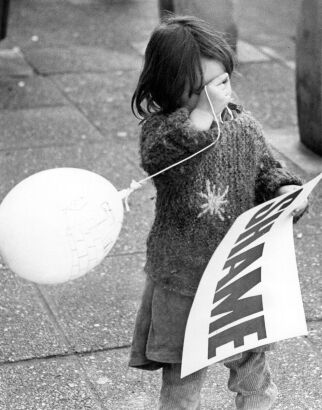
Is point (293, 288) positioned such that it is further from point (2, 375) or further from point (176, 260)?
point (2, 375)

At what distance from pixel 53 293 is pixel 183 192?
164cm

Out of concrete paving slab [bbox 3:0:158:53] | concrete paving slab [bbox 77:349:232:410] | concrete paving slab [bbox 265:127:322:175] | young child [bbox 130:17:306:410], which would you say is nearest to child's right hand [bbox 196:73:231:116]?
young child [bbox 130:17:306:410]

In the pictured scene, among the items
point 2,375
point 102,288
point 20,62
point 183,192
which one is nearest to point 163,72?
point 183,192

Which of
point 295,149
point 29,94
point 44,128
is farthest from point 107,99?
point 295,149

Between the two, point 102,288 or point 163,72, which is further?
point 102,288

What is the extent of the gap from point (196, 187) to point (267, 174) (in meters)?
0.29

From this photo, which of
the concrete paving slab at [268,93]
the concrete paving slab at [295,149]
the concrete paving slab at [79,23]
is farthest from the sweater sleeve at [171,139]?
the concrete paving slab at [79,23]

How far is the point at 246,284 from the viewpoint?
2.76 meters

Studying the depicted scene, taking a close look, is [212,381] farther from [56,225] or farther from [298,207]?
[56,225]

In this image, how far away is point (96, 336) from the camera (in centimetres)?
388

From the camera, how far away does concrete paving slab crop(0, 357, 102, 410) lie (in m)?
3.39

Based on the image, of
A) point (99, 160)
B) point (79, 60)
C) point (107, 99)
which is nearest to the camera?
point (99, 160)

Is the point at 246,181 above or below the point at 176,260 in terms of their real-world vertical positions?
above

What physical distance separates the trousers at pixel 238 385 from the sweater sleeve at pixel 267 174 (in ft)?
1.69
